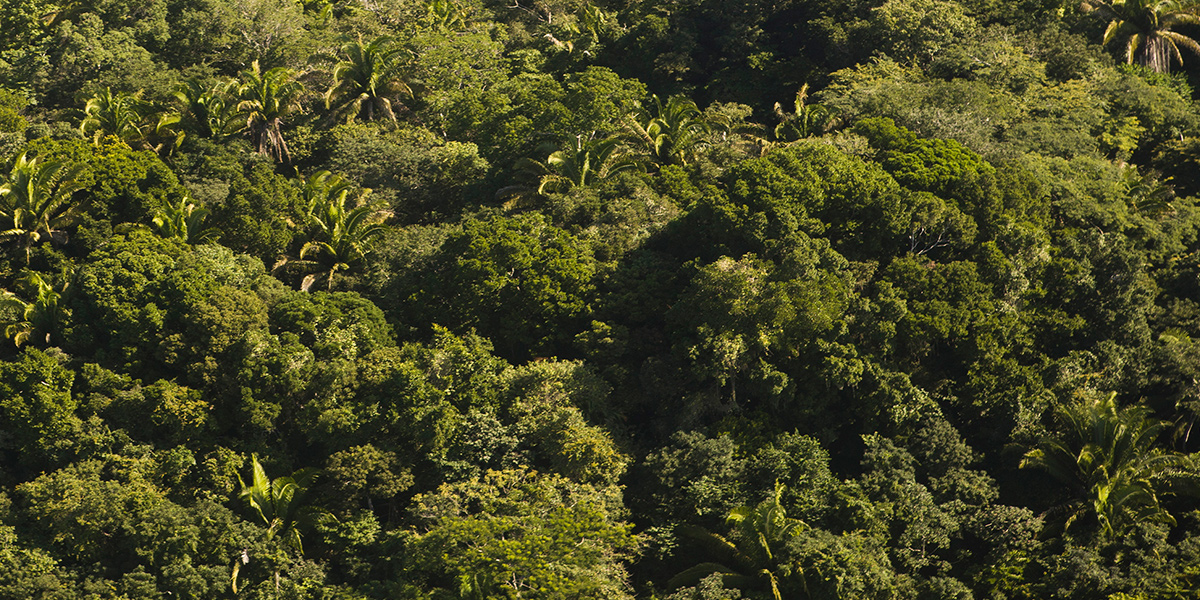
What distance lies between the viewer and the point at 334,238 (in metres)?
46.1

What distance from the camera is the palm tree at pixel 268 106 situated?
54531 millimetres

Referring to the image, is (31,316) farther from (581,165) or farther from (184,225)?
(581,165)

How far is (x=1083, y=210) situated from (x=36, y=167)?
120 feet

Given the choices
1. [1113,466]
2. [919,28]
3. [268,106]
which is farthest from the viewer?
[919,28]

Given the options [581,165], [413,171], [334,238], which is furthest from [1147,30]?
[334,238]

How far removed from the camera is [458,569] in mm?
33875

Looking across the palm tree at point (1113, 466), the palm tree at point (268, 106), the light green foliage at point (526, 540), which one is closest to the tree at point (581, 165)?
the palm tree at point (268, 106)

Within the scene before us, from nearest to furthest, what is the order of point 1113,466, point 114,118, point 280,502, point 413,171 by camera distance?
point 1113,466, point 280,502, point 114,118, point 413,171

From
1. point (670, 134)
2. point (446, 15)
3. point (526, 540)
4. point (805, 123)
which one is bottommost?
point (526, 540)

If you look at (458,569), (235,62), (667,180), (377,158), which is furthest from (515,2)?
(458,569)

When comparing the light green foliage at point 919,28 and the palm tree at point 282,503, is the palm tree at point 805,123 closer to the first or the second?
the light green foliage at point 919,28

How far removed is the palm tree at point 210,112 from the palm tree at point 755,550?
99.6 ft

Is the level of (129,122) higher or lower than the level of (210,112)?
lower

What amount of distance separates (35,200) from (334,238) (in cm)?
1090
